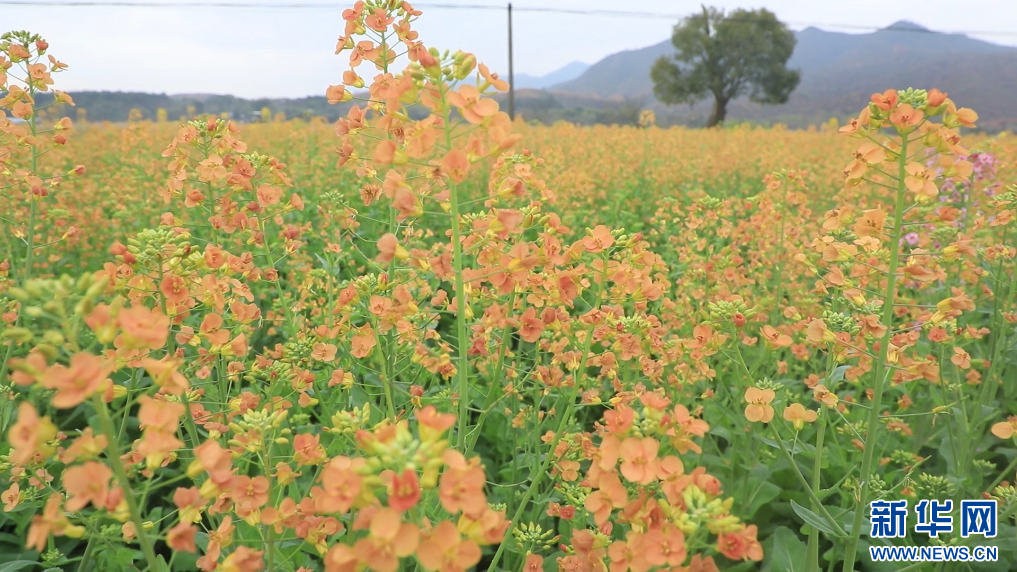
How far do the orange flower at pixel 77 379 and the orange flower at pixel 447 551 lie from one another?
Result: 64 cm

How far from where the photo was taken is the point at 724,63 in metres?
41.9

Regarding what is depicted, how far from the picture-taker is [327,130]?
14.3 m

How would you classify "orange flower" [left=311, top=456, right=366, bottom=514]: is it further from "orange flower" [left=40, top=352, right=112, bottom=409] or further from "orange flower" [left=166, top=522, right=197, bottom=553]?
"orange flower" [left=40, top=352, right=112, bottom=409]

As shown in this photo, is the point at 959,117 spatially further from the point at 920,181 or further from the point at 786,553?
the point at 786,553

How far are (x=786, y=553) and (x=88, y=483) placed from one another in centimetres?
260

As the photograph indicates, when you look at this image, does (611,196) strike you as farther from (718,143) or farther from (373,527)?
(718,143)

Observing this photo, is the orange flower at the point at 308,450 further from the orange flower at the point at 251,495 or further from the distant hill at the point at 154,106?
the distant hill at the point at 154,106

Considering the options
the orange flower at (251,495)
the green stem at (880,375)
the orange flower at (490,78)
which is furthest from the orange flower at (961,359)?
the orange flower at (251,495)

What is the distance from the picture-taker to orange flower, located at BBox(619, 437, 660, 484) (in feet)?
4.23

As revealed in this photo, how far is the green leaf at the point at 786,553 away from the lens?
2527mm

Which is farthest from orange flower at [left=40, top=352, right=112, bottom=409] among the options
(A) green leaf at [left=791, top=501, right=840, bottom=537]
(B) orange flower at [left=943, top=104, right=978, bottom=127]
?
(B) orange flower at [left=943, top=104, right=978, bottom=127]

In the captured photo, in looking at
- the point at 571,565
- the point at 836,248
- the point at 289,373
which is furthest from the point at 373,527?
the point at 836,248

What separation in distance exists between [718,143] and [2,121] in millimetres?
14435

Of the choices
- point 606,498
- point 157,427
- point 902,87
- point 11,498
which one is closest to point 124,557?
point 11,498
